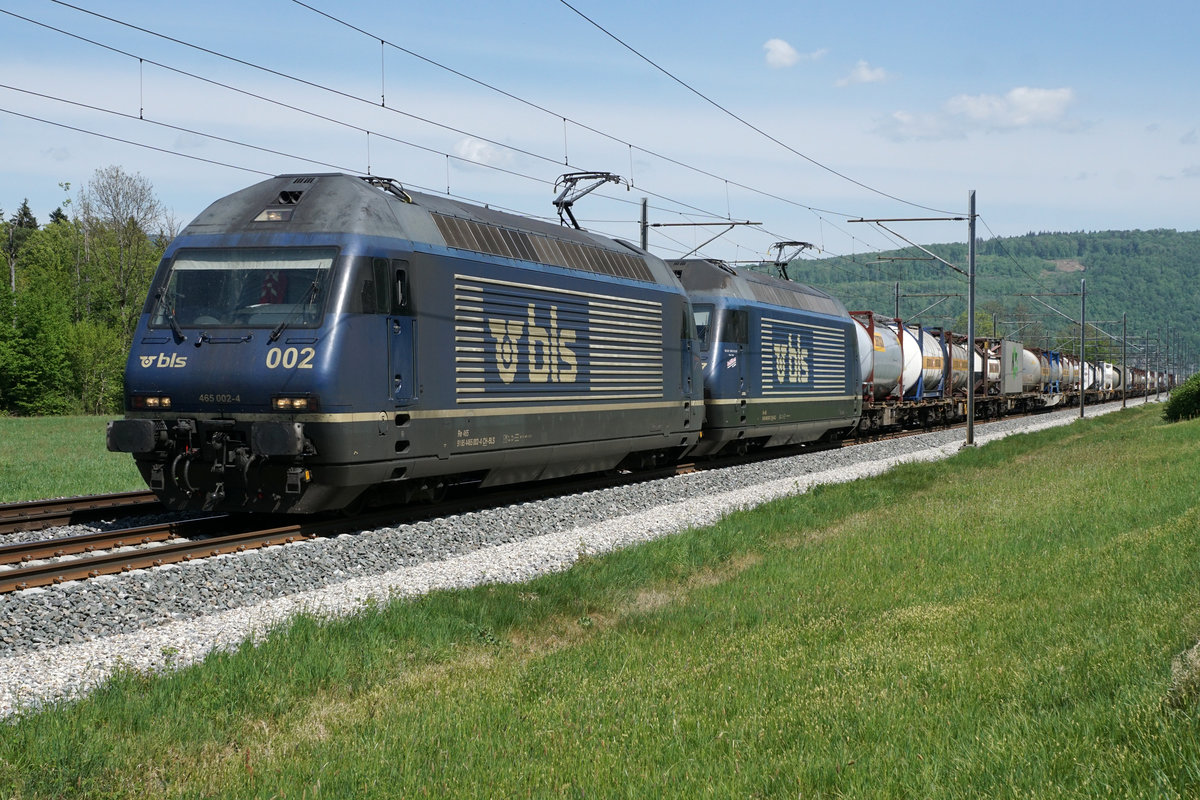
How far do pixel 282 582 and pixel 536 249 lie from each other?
24.9 ft

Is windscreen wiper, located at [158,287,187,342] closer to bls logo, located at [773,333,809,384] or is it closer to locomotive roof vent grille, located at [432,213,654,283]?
locomotive roof vent grille, located at [432,213,654,283]

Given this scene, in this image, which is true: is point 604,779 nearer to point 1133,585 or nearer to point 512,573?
point 1133,585

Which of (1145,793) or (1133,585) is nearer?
(1145,793)

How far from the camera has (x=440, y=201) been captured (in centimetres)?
1534

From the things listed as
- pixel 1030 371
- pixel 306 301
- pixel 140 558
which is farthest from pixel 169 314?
pixel 1030 371

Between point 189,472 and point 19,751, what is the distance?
7.60 metres

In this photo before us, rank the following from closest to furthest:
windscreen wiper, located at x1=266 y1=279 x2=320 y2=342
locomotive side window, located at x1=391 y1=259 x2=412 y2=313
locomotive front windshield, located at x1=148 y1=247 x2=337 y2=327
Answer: windscreen wiper, located at x1=266 y1=279 x2=320 y2=342
locomotive front windshield, located at x1=148 y1=247 x2=337 y2=327
locomotive side window, located at x1=391 y1=259 x2=412 y2=313

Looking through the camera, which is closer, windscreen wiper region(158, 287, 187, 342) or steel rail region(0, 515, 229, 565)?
steel rail region(0, 515, 229, 565)

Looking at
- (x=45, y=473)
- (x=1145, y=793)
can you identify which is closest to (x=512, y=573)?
(x=1145, y=793)

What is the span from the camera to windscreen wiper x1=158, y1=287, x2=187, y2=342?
42.9ft

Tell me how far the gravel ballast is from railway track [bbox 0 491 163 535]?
1.66 ft

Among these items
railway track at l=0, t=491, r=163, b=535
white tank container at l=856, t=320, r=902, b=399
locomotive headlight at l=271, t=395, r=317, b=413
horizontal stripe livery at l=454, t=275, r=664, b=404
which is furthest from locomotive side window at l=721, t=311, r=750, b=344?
locomotive headlight at l=271, t=395, r=317, b=413

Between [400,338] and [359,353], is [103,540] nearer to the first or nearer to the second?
[359,353]

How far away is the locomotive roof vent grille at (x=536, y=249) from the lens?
15047 millimetres
